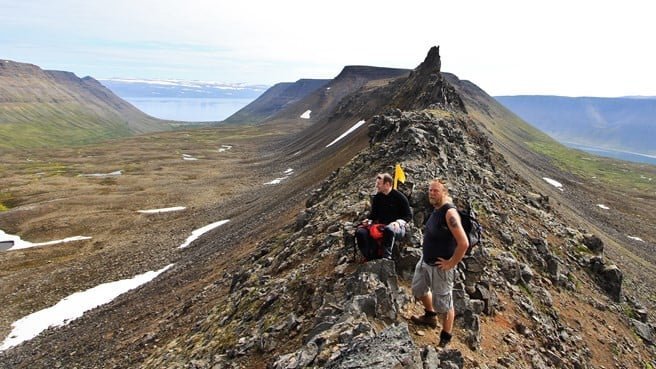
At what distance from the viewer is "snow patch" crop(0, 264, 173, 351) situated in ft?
104

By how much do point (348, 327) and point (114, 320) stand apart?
24.3 meters

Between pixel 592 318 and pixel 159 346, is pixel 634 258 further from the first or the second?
pixel 159 346

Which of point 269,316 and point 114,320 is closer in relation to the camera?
point 269,316

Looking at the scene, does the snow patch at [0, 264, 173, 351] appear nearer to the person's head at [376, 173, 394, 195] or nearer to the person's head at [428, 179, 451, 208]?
the person's head at [376, 173, 394, 195]

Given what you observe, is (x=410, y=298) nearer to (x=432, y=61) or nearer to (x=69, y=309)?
(x=69, y=309)

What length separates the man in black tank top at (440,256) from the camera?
988 cm

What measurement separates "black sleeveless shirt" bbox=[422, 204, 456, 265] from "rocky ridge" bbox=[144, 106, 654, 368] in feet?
5.98

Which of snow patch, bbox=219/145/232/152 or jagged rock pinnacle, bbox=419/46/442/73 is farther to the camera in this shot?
snow patch, bbox=219/145/232/152

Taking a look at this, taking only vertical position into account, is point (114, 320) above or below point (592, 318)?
below

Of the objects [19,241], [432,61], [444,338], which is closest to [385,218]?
[444,338]

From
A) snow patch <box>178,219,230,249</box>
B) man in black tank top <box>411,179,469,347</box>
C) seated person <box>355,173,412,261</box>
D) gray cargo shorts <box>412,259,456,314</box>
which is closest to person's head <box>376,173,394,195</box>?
seated person <box>355,173,412,261</box>

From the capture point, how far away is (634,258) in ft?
175

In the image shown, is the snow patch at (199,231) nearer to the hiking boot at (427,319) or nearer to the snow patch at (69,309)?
the snow patch at (69,309)

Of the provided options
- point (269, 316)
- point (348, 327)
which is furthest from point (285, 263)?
point (348, 327)
